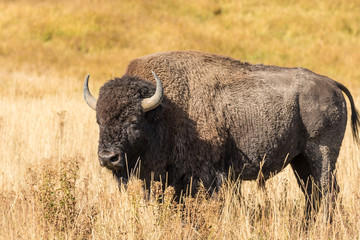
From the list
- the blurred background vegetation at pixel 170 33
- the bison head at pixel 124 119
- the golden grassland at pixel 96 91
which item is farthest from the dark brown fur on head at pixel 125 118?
the blurred background vegetation at pixel 170 33

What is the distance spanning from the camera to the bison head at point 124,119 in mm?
4402

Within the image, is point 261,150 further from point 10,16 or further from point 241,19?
point 241,19

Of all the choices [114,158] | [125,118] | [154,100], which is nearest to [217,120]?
[154,100]

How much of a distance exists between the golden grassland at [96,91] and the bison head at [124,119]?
13.2 inches

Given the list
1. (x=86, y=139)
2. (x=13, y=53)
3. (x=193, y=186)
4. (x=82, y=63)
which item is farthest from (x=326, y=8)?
(x=193, y=186)

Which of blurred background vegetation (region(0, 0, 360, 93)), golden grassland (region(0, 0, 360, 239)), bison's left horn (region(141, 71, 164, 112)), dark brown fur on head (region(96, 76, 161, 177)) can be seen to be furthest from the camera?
blurred background vegetation (region(0, 0, 360, 93))

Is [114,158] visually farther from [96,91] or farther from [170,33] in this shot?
[170,33]

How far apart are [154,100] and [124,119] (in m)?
0.34

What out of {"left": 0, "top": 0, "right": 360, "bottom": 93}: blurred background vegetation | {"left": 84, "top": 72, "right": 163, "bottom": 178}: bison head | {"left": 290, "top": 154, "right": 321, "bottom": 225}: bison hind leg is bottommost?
{"left": 290, "top": 154, "right": 321, "bottom": 225}: bison hind leg

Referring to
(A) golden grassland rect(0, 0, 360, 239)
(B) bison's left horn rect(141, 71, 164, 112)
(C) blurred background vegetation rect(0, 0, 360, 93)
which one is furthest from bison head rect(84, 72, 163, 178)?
(C) blurred background vegetation rect(0, 0, 360, 93)

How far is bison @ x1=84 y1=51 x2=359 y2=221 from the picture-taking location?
182 inches

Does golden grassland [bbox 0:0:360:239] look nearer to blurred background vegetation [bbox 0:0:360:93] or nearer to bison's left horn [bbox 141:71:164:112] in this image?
blurred background vegetation [bbox 0:0:360:93]

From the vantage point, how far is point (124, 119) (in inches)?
179

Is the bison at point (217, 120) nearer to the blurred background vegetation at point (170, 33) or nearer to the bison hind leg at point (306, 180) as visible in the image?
the bison hind leg at point (306, 180)
